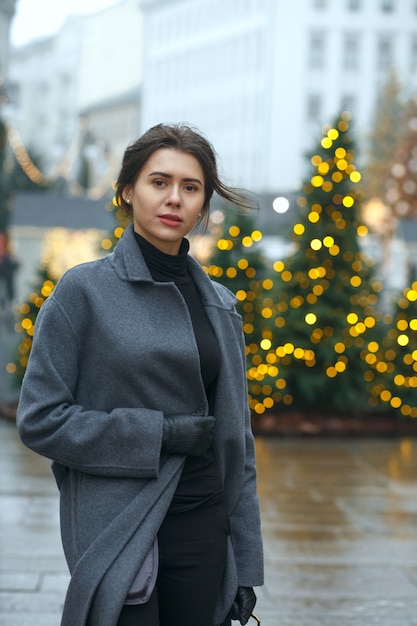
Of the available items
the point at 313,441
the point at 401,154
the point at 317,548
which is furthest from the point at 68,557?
the point at 401,154

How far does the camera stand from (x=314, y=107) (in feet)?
282

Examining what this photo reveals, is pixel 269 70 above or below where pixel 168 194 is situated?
above

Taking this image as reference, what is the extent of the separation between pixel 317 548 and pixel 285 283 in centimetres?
645

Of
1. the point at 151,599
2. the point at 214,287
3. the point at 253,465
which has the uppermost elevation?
the point at 214,287

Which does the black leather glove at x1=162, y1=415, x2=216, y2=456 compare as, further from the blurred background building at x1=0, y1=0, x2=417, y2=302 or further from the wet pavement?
the blurred background building at x1=0, y1=0, x2=417, y2=302

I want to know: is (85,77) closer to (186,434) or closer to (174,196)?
(174,196)

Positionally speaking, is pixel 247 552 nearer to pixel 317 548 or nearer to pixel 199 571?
pixel 199 571

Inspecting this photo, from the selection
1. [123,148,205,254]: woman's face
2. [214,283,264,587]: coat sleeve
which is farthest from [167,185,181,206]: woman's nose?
[214,283,264,587]: coat sleeve

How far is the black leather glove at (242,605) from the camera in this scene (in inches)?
131

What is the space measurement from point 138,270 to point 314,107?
8444cm

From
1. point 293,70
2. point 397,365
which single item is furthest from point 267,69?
point 397,365

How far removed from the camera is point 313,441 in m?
11.9

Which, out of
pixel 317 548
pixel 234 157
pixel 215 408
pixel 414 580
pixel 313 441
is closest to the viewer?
pixel 215 408

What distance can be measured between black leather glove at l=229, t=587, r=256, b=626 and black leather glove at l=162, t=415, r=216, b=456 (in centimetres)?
47
